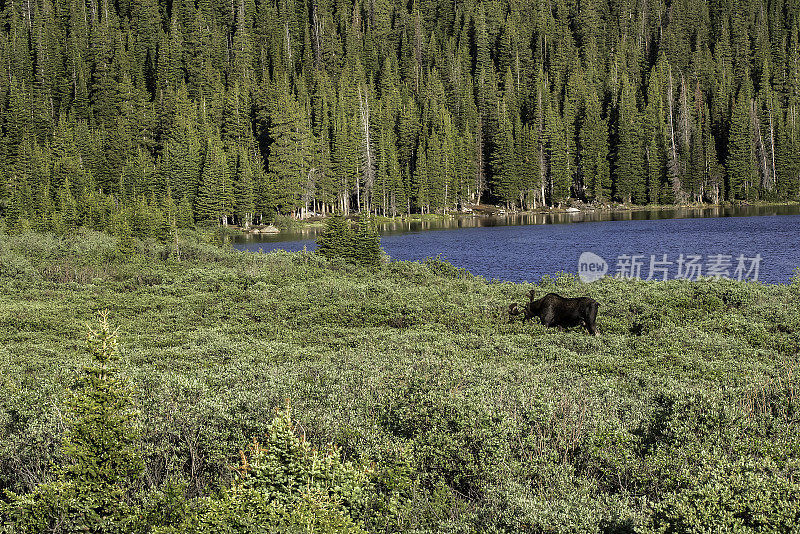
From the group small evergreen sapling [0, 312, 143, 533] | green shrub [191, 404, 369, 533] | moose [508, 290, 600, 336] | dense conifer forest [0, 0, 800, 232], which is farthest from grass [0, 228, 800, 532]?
dense conifer forest [0, 0, 800, 232]

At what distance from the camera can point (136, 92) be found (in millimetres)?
91625

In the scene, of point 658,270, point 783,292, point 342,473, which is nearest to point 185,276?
point 783,292

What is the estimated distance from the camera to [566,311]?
1593 centimetres

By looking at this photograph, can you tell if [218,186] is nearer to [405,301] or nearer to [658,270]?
[658,270]

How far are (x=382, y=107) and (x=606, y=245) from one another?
57.7m

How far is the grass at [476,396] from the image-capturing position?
6457 millimetres

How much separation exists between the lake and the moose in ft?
51.6

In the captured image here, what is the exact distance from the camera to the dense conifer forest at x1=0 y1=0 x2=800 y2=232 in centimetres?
7669

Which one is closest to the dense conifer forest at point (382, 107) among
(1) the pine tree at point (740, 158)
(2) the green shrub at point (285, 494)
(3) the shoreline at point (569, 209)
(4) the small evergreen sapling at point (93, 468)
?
(1) the pine tree at point (740, 158)

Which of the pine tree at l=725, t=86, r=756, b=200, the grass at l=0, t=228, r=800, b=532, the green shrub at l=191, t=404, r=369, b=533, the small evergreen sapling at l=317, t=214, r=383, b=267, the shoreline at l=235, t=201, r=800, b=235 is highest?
the pine tree at l=725, t=86, r=756, b=200

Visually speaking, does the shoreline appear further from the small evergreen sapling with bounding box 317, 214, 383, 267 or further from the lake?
the small evergreen sapling with bounding box 317, 214, 383, 267

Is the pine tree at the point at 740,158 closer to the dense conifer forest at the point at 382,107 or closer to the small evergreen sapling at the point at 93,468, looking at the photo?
the dense conifer forest at the point at 382,107

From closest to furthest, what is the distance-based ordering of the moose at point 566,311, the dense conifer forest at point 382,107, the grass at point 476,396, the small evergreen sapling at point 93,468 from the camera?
the small evergreen sapling at point 93,468, the grass at point 476,396, the moose at point 566,311, the dense conifer forest at point 382,107

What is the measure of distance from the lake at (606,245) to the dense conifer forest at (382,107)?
11.2 metres
